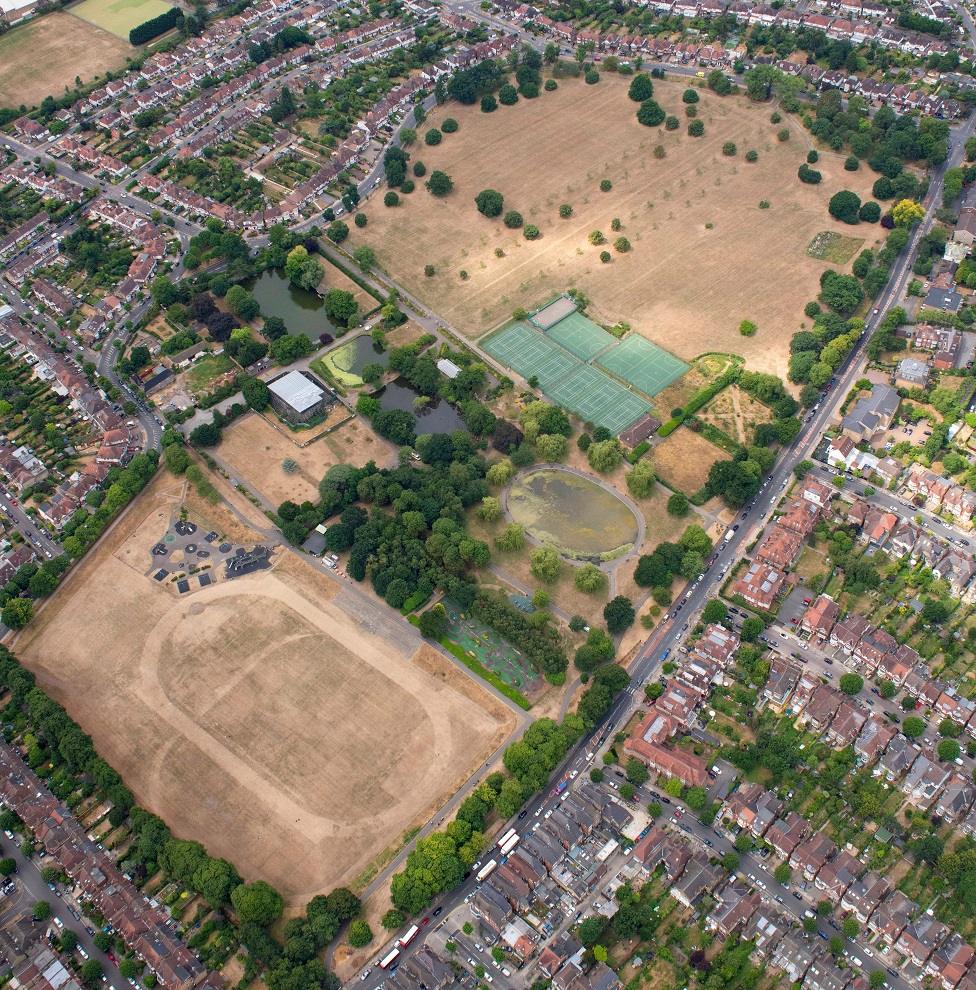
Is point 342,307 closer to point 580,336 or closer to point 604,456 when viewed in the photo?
point 580,336

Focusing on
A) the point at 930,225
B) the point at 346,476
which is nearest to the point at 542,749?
the point at 346,476

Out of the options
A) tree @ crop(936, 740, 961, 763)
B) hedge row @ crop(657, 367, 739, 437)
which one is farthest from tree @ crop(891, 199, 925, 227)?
tree @ crop(936, 740, 961, 763)

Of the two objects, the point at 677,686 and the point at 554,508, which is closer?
the point at 677,686

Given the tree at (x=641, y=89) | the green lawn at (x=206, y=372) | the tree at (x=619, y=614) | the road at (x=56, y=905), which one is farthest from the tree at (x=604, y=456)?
the tree at (x=641, y=89)

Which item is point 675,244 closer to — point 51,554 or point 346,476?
point 346,476

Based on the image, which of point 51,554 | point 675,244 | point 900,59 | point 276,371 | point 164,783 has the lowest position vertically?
point 164,783

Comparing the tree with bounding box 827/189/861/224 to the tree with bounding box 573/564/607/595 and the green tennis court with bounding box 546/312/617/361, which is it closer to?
the green tennis court with bounding box 546/312/617/361

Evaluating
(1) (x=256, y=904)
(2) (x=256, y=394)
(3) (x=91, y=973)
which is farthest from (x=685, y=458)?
(3) (x=91, y=973)
